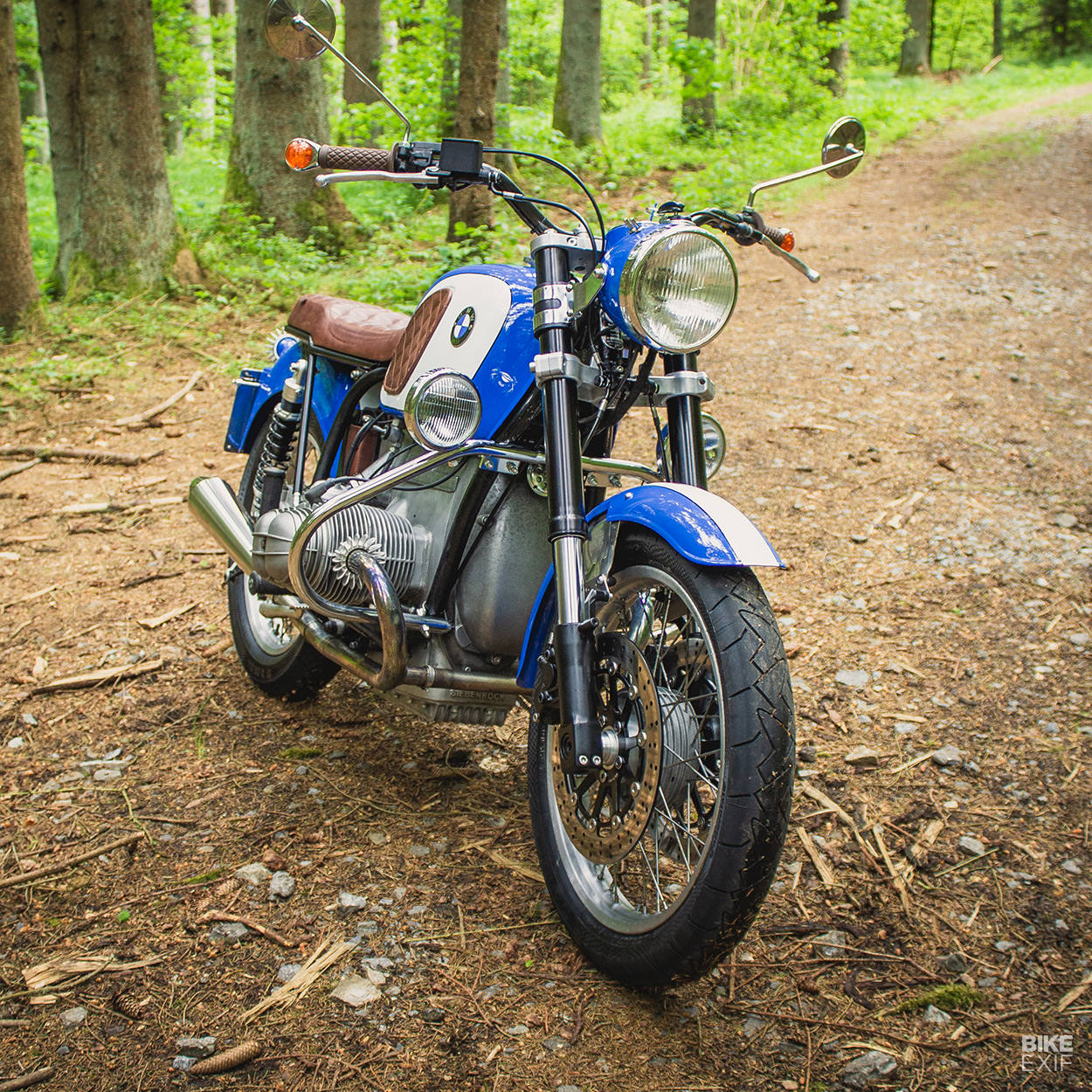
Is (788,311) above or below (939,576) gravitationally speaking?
above

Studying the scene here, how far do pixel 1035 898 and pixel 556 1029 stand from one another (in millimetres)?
→ 1248

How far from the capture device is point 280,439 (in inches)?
137

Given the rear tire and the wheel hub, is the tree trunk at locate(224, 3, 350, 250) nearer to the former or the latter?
the rear tire

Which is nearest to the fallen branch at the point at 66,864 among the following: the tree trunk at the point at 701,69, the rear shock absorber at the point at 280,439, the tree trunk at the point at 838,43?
the rear shock absorber at the point at 280,439

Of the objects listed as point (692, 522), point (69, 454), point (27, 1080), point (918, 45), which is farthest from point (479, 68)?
point (918, 45)

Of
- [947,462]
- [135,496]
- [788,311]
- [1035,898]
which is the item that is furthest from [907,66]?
Answer: [1035,898]

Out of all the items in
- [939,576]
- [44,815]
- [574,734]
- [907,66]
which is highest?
Result: [907,66]

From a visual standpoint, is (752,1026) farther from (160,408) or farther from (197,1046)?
(160,408)

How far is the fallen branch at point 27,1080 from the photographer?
185cm

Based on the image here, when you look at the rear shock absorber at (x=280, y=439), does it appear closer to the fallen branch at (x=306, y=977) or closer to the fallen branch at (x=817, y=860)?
the fallen branch at (x=306, y=977)

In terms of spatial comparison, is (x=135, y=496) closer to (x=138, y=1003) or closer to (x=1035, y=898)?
(x=138, y=1003)

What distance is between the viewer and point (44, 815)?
9.07 ft

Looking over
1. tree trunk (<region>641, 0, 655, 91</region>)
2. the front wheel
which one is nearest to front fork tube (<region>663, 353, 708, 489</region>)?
the front wheel

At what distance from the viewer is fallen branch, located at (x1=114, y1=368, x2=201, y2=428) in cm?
593
